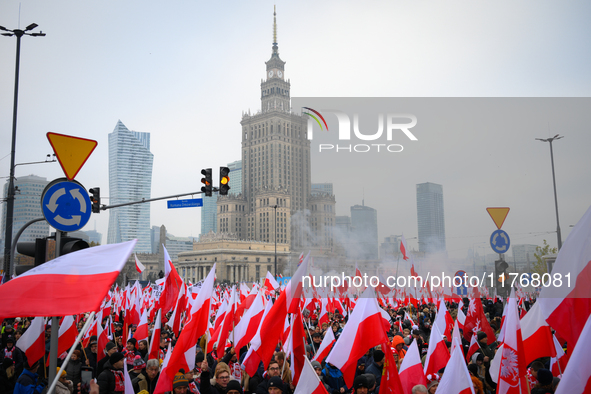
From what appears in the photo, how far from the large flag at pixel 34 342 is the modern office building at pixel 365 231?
101 metres

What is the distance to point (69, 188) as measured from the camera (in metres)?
5.57

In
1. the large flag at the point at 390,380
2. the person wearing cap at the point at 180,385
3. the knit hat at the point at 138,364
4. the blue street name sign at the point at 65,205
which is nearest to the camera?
the blue street name sign at the point at 65,205

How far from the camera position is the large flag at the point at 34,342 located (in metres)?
8.71

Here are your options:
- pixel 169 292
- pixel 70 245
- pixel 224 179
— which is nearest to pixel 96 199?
pixel 224 179

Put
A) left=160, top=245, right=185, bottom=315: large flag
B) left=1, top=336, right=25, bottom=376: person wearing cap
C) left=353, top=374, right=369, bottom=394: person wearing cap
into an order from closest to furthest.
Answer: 1. left=353, top=374, right=369, bottom=394: person wearing cap
2. left=1, top=336, right=25, bottom=376: person wearing cap
3. left=160, top=245, right=185, bottom=315: large flag

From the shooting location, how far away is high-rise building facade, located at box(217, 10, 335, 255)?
5364 inches

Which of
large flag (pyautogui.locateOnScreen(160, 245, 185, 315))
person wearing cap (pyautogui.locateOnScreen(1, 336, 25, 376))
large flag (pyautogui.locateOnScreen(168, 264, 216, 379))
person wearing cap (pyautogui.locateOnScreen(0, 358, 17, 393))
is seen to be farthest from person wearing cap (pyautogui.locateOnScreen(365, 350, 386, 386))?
person wearing cap (pyautogui.locateOnScreen(1, 336, 25, 376))

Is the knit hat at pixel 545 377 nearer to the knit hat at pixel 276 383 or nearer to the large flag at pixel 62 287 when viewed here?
the knit hat at pixel 276 383

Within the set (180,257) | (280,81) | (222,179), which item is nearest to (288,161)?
(280,81)

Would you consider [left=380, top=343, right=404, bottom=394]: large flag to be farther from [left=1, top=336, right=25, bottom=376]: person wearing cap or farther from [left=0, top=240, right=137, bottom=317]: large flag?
[left=1, top=336, right=25, bottom=376]: person wearing cap

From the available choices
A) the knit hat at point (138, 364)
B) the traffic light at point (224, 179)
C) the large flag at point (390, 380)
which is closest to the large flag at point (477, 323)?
the large flag at point (390, 380)

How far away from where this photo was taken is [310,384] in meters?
5.77

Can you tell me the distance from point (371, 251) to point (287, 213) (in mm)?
30032

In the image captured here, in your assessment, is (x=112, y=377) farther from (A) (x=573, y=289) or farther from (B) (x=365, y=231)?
(B) (x=365, y=231)
